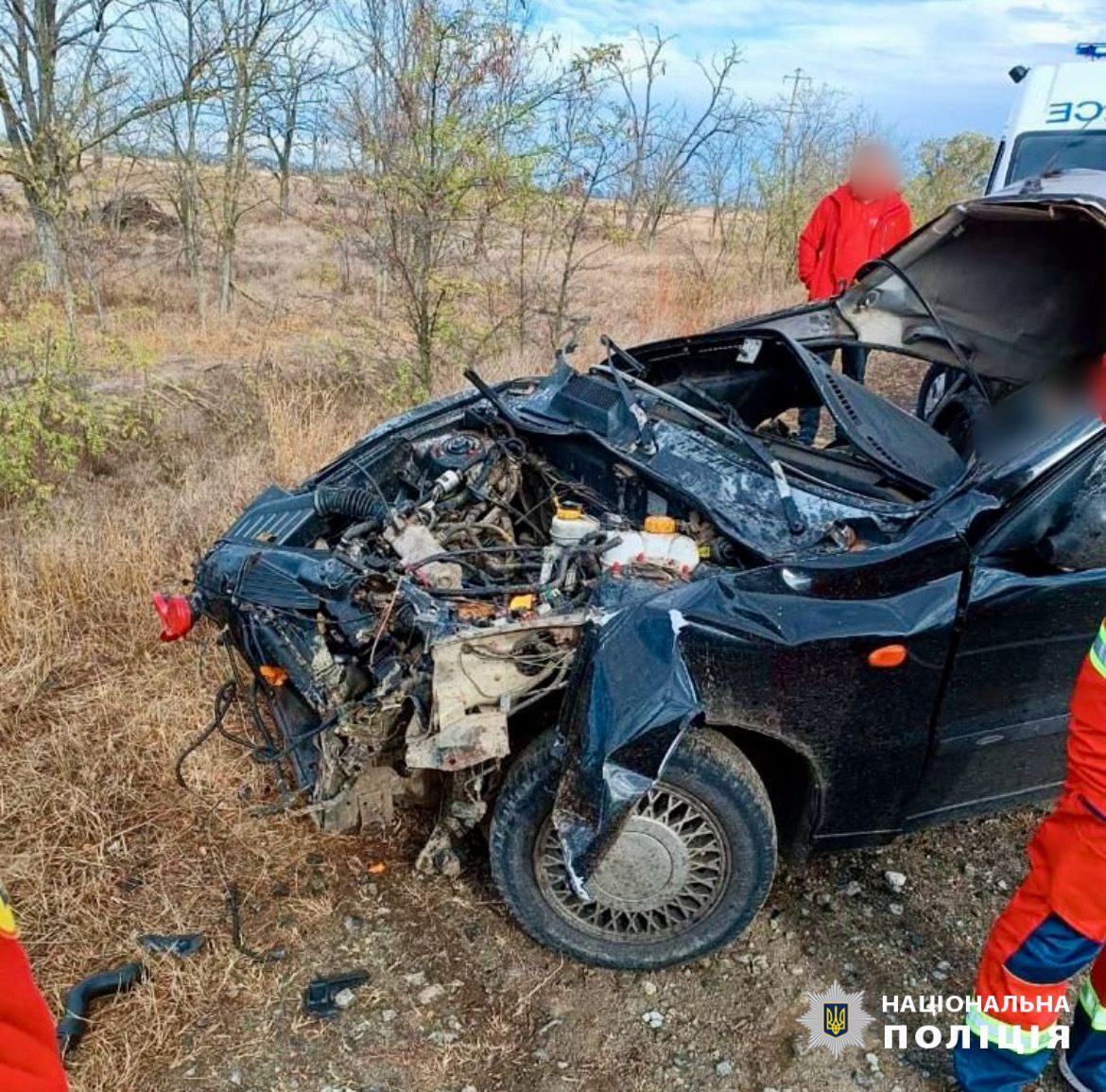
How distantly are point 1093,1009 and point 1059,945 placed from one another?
39 cm

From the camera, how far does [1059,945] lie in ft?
5.90

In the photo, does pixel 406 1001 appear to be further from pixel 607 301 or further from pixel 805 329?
pixel 607 301

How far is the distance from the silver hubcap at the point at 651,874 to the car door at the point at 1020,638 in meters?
0.58

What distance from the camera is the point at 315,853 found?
2.78 metres

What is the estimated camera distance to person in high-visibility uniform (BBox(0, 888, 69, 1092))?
928 millimetres

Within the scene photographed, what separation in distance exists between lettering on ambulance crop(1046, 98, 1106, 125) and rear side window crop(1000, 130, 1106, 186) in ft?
0.28

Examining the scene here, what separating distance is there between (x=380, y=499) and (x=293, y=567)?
58 cm

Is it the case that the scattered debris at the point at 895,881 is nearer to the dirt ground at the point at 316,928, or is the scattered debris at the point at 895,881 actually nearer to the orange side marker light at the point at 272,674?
the dirt ground at the point at 316,928

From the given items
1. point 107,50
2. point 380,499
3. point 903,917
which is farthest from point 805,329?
point 107,50

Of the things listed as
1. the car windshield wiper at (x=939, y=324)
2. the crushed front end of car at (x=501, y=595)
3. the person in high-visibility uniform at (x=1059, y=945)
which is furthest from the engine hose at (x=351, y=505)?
the car windshield wiper at (x=939, y=324)

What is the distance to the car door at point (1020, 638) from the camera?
7.23 feet

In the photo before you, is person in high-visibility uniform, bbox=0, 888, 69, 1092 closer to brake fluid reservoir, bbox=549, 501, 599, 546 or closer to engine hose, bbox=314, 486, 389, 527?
brake fluid reservoir, bbox=549, 501, 599, 546

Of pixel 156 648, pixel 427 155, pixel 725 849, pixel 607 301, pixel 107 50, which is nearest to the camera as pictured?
pixel 725 849

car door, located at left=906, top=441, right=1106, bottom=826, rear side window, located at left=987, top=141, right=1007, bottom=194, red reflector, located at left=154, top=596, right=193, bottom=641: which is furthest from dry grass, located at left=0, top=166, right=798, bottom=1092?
rear side window, located at left=987, top=141, right=1007, bottom=194
